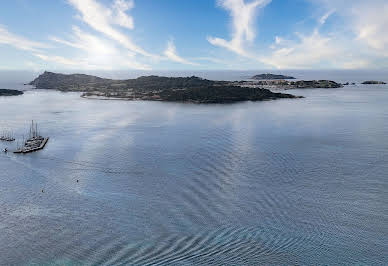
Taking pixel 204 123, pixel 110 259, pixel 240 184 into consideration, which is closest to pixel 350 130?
pixel 204 123

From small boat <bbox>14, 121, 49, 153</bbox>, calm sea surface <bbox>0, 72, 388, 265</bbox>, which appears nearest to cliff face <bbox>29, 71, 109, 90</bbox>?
small boat <bbox>14, 121, 49, 153</bbox>

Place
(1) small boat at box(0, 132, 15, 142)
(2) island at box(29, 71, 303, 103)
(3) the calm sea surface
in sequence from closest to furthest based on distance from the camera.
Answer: (3) the calm sea surface, (1) small boat at box(0, 132, 15, 142), (2) island at box(29, 71, 303, 103)

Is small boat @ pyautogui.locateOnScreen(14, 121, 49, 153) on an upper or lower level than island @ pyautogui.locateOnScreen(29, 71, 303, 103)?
lower

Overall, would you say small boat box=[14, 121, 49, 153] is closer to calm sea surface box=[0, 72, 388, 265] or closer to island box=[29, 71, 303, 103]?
calm sea surface box=[0, 72, 388, 265]

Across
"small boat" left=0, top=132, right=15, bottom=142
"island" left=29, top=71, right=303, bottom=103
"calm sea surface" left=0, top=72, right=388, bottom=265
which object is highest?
"island" left=29, top=71, right=303, bottom=103

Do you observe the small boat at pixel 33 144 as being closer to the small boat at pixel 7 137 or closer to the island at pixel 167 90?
the small boat at pixel 7 137

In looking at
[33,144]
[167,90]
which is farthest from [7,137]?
[167,90]

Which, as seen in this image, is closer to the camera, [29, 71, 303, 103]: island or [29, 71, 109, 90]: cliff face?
[29, 71, 303, 103]: island

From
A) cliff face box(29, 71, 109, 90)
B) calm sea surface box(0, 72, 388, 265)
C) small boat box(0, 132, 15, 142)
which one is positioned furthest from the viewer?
cliff face box(29, 71, 109, 90)
